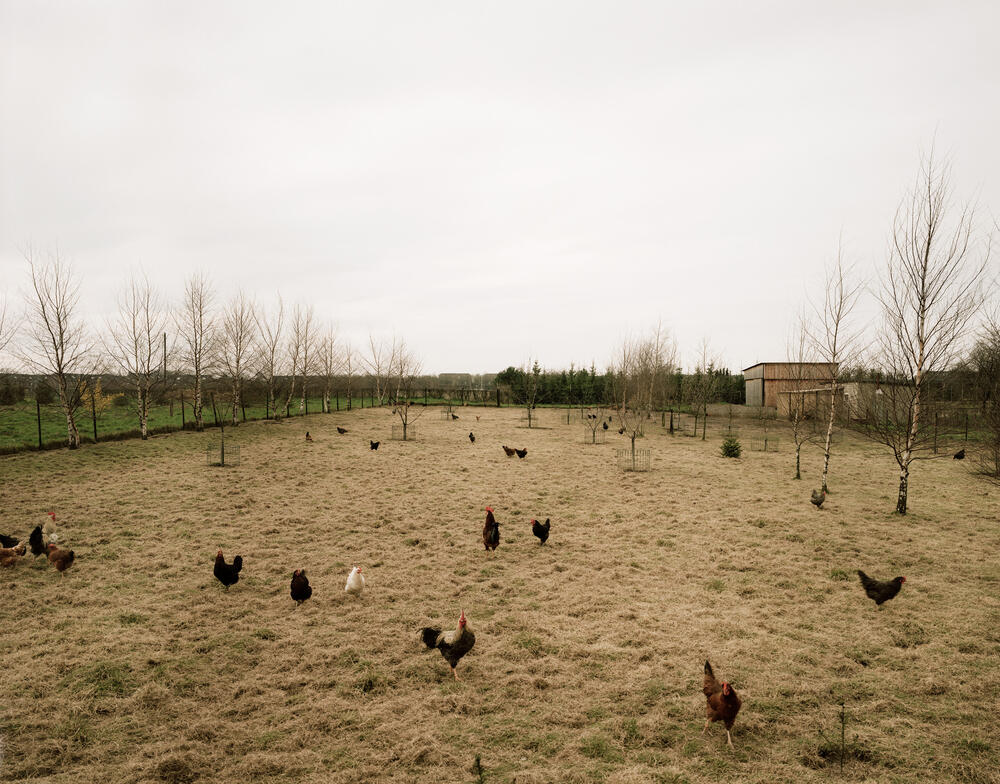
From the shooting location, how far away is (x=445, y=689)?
479 cm

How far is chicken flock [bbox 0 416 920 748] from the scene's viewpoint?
4.00m

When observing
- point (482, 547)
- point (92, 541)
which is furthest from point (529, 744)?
point (92, 541)

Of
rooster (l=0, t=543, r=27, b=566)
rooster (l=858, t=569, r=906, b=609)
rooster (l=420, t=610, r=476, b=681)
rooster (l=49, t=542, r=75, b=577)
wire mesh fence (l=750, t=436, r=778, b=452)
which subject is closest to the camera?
rooster (l=420, t=610, r=476, b=681)

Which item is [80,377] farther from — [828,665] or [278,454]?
[828,665]

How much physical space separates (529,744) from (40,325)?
23490mm

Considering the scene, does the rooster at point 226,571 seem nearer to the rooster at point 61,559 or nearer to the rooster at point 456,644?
the rooster at point 61,559

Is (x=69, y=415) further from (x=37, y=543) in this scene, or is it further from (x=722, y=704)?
(x=722, y=704)

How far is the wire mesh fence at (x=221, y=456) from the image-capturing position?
16.1 m

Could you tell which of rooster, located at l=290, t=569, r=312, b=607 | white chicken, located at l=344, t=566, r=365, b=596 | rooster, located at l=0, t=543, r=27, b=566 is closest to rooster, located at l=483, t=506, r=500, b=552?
white chicken, located at l=344, t=566, r=365, b=596

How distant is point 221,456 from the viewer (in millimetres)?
16438

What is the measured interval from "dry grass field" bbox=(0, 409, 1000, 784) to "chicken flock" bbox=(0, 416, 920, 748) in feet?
0.77

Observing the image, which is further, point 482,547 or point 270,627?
point 482,547

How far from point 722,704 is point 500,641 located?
2.71 meters

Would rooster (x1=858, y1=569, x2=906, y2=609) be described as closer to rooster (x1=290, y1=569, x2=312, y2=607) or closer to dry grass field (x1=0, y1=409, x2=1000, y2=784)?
dry grass field (x1=0, y1=409, x2=1000, y2=784)
